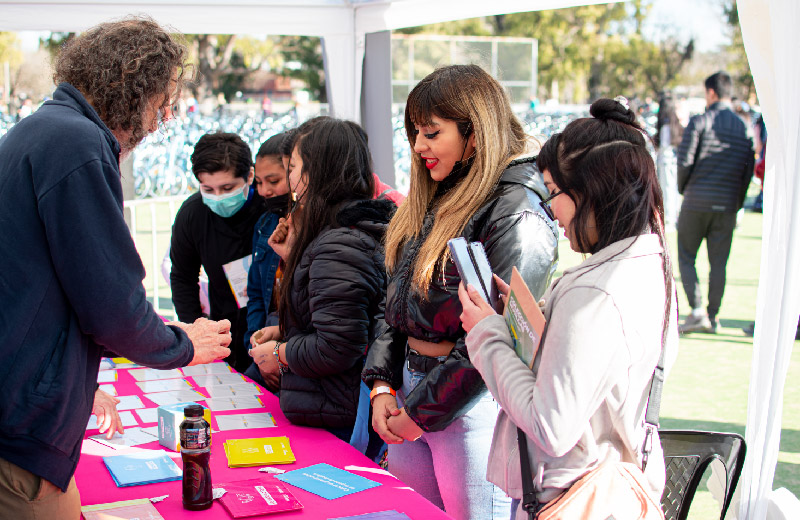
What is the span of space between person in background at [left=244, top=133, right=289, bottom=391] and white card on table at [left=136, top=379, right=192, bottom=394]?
29 cm

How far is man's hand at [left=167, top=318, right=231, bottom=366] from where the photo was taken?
1654mm

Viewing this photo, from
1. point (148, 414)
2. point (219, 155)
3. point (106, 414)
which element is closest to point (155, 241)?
point (219, 155)

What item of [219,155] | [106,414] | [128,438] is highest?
[219,155]

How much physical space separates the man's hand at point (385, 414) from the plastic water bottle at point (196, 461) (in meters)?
0.49

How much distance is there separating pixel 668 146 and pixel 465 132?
977 cm

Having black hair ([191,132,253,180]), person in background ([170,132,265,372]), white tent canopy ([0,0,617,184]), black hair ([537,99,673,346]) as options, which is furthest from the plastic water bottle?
white tent canopy ([0,0,617,184])

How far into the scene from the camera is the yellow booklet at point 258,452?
1.92 meters

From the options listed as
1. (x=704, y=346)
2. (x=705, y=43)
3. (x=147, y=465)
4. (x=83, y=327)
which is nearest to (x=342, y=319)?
(x=147, y=465)

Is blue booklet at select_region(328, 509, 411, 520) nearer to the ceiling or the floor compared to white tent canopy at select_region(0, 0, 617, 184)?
nearer to the floor

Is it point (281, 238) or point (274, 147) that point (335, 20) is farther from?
point (281, 238)

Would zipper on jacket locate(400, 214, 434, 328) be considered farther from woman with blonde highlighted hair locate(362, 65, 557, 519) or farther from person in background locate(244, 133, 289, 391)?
person in background locate(244, 133, 289, 391)

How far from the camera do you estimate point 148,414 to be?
7.72 feet

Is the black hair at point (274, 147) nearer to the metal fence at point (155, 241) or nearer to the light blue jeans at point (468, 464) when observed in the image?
the metal fence at point (155, 241)

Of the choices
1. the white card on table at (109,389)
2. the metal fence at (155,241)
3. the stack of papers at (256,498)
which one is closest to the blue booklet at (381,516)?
the stack of papers at (256,498)
